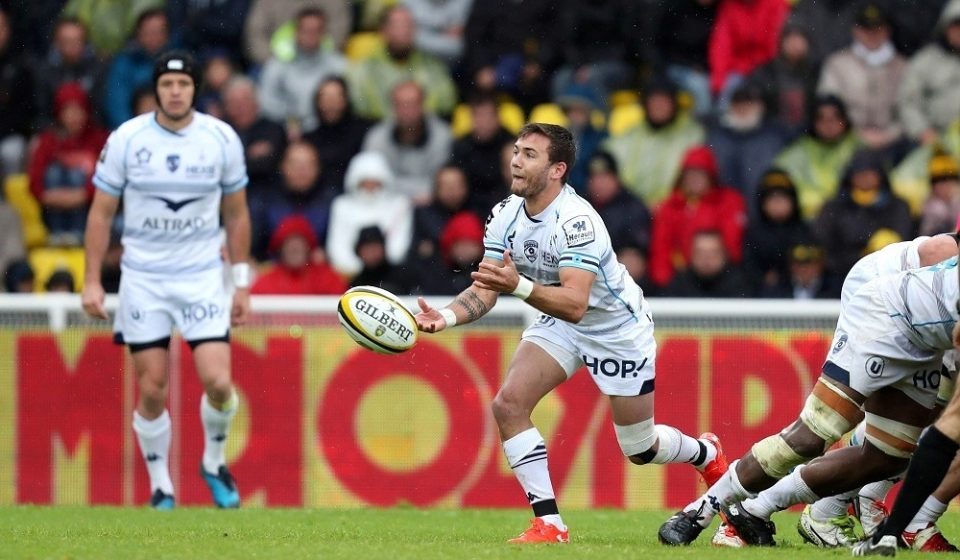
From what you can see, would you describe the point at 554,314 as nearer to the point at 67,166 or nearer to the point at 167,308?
the point at 167,308

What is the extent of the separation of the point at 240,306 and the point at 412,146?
4661 mm

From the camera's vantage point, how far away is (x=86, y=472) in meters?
13.3

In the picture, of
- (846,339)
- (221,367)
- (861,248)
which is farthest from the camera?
(861,248)

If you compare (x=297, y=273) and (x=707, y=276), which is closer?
(x=707, y=276)

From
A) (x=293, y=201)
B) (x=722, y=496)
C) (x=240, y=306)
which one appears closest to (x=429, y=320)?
(x=722, y=496)

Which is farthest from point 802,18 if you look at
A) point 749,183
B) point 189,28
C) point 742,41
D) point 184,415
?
point 184,415

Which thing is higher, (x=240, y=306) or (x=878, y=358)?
(x=878, y=358)

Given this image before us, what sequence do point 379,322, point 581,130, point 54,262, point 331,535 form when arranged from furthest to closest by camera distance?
point 581,130
point 54,262
point 331,535
point 379,322

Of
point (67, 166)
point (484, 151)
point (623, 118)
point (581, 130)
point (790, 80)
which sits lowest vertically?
point (67, 166)

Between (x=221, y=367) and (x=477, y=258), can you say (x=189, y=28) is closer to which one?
(x=477, y=258)

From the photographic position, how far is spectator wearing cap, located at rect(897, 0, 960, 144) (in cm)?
1641

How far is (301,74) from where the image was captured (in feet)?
56.2

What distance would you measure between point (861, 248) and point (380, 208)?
169 inches

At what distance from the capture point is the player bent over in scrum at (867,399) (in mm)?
8406
